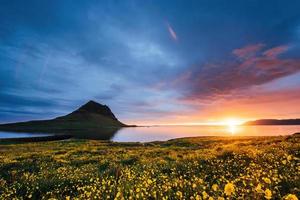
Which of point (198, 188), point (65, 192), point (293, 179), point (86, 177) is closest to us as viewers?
point (293, 179)

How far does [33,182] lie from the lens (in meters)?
13.1

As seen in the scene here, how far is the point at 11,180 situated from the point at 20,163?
641cm

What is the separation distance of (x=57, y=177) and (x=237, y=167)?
10.2 meters

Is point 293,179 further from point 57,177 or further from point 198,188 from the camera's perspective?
point 57,177

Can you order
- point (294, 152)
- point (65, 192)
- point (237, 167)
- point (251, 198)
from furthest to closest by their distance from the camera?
point (294, 152) < point (237, 167) < point (65, 192) < point (251, 198)

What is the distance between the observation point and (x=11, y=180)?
1426cm

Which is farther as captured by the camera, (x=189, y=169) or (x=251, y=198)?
(x=189, y=169)

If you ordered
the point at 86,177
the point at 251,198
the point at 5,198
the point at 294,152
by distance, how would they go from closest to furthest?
the point at 251,198, the point at 5,198, the point at 86,177, the point at 294,152

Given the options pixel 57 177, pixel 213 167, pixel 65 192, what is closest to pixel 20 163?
pixel 57 177

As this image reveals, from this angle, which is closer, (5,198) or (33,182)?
(5,198)

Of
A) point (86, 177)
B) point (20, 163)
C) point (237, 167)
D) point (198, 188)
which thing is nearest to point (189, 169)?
point (237, 167)

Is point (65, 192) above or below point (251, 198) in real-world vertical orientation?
below

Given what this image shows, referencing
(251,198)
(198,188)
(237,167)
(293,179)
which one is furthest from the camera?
(237,167)

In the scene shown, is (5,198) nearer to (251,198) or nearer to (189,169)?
(189,169)
